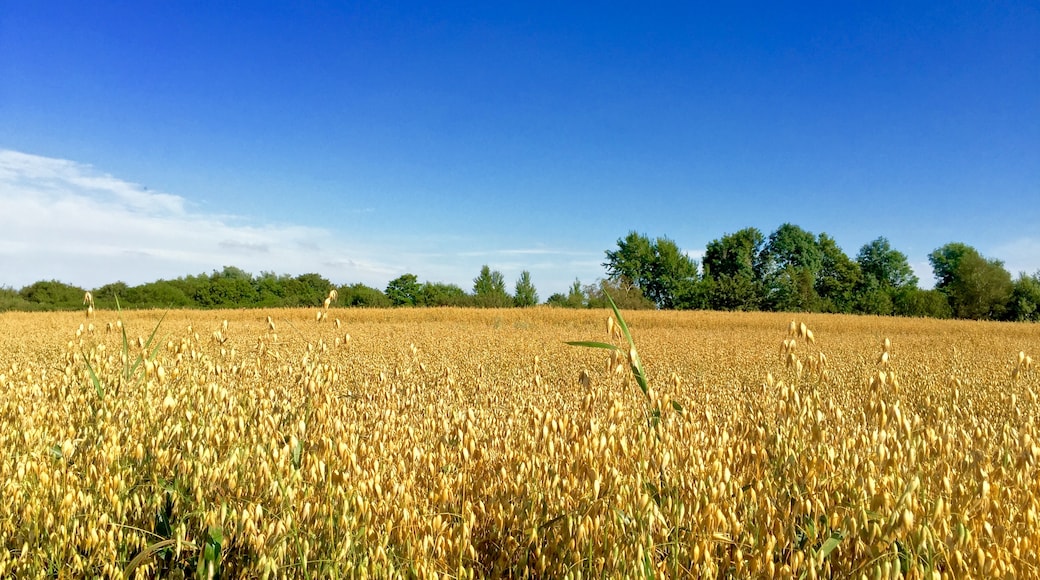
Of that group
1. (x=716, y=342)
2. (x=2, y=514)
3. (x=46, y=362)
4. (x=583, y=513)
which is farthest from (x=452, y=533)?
(x=716, y=342)

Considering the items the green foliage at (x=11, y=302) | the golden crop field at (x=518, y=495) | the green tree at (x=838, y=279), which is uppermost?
the green tree at (x=838, y=279)

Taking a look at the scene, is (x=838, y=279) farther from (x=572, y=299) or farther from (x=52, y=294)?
(x=52, y=294)

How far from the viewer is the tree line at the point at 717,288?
3500cm

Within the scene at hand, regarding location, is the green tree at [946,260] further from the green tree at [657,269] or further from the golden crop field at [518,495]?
the golden crop field at [518,495]

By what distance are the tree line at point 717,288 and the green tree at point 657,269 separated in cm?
9

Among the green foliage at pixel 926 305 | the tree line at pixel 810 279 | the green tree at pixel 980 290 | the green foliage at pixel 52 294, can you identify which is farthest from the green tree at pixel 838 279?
the green foliage at pixel 52 294

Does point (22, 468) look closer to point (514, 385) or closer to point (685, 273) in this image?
point (514, 385)

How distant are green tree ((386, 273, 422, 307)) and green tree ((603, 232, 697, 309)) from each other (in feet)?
61.4

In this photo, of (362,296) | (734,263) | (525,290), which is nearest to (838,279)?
(734,263)

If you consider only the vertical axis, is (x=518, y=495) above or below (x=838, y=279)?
below

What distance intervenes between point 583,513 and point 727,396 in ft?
12.8

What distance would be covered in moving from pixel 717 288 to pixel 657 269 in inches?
312

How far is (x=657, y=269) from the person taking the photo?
2040 inches

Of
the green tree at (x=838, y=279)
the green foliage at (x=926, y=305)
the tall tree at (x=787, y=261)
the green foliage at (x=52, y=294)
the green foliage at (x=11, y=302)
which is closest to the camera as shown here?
the green foliage at (x=11, y=302)
